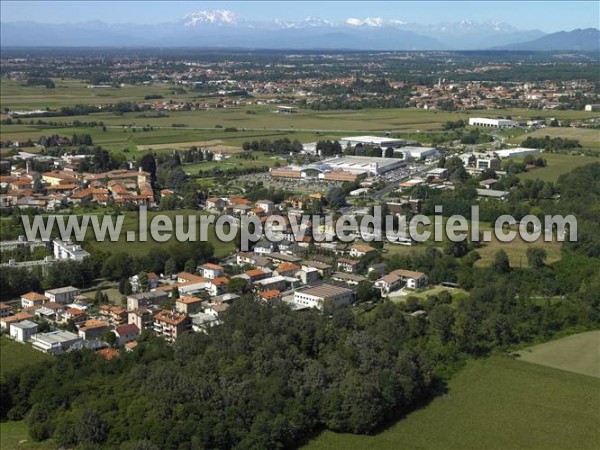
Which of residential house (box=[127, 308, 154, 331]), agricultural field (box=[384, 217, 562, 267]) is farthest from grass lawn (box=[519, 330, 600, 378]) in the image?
residential house (box=[127, 308, 154, 331])

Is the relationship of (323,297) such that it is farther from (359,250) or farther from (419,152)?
(419,152)

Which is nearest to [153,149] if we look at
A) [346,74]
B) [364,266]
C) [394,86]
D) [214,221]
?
[214,221]

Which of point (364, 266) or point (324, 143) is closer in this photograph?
point (364, 266)

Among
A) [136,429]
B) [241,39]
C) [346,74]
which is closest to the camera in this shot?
[136,429]

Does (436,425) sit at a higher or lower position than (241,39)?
lower

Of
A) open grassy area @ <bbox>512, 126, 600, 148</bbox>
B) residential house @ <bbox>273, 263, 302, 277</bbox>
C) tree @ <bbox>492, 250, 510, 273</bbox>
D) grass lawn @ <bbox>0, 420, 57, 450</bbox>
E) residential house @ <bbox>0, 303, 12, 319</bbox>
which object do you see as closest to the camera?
grass lawn @ <bbox>0, 420, 57, 450</bbox>

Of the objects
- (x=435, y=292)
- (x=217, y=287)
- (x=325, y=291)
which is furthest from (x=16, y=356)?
(x=435, y=292)

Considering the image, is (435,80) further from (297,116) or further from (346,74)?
(297,116)

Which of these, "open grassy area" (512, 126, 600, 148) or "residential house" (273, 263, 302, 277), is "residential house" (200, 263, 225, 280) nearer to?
"residential house" (273, 263, 302, 277)
